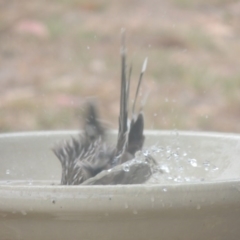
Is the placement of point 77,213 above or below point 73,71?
above

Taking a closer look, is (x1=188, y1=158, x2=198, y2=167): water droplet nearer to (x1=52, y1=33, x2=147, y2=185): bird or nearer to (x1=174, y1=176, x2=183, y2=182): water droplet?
(x1=174, y1=176, x2=183, y2=182): water droplet

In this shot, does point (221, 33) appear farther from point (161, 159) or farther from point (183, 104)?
point (161, 159)

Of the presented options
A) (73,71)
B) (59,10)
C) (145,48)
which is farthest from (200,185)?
(59,10)

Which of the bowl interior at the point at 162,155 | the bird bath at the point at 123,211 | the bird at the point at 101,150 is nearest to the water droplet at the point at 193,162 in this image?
the bowl interior at the point at 162,155

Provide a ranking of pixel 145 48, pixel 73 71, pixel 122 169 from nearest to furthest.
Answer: pixel 122 169 → pixel 73 71 → pixel 145 48

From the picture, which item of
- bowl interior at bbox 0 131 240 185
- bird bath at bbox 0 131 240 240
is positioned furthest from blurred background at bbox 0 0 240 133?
bird bath at bbox 0 131 240 240

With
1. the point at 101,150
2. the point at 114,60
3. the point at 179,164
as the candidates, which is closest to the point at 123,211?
the point at 101,150

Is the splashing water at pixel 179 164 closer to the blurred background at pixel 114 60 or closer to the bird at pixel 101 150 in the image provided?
the bird at pixel 101 150
